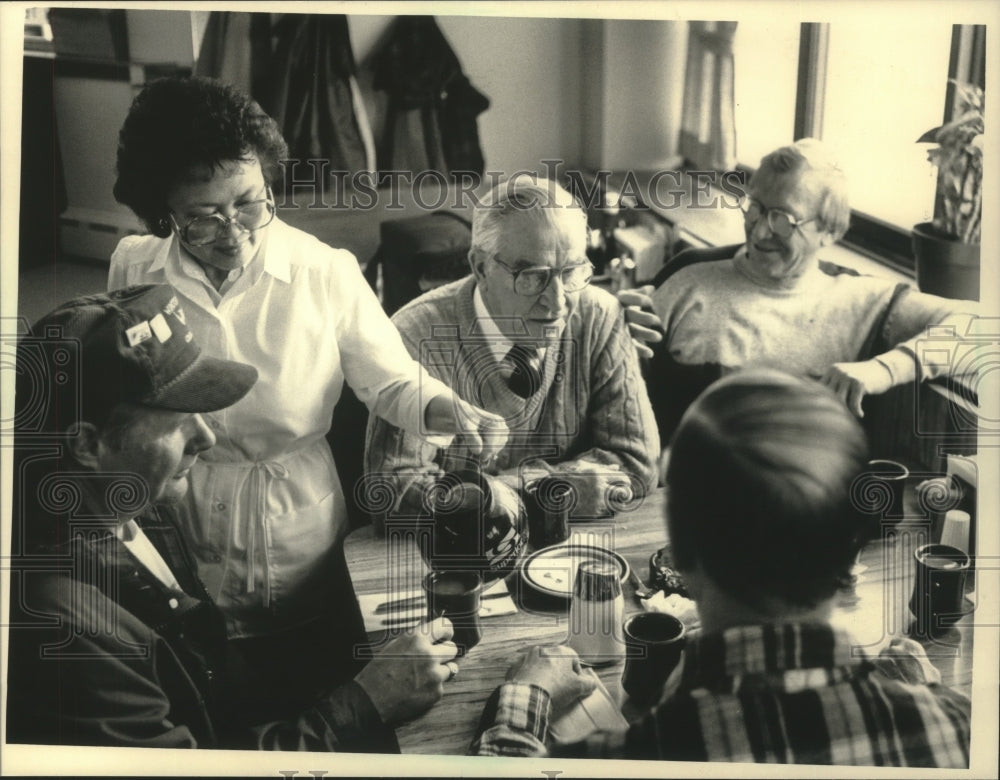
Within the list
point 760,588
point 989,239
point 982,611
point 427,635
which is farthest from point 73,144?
point 982,611

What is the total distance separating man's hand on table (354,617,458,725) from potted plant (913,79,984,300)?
44.0 inches

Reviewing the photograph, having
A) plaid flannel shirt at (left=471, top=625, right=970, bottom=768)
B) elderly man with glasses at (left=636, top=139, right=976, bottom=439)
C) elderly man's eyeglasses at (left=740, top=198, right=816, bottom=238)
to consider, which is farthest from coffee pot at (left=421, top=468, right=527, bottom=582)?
elderly man's eyeglasses at (left=740, top=198, right=816, bottom=238)

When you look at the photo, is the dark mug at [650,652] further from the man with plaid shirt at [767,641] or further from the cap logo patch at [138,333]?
the cap logo patch at [138,333]

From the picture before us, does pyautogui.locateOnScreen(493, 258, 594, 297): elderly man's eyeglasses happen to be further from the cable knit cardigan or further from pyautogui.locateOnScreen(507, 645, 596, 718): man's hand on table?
pyautogui.locateOnScreen(507, 645, 596, 718): man's hand on table

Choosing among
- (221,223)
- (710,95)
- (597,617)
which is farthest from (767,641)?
(221,223)

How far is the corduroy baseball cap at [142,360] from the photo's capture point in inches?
80.7

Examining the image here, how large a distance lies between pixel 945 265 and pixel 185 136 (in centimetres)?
142

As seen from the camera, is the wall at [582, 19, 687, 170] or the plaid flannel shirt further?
the wall at [582, 19, 687, 170]

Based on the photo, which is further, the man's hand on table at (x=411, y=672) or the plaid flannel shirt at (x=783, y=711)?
the man's hand on table at (x=411, y=672)

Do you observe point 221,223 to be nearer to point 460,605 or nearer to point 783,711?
point 460,605

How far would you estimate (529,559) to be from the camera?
2.11 metres

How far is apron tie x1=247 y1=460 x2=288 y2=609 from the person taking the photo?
6.83ft

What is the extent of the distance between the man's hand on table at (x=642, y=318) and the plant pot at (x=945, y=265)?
0.49 meters

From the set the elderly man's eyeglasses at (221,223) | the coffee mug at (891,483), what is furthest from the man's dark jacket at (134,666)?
the coffee mug at (891,483)
